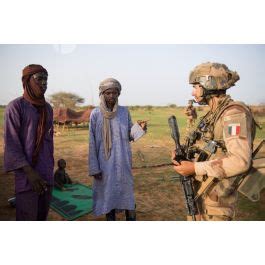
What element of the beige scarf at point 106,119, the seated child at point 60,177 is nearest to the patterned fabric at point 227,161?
the beige scarf at point 106,119

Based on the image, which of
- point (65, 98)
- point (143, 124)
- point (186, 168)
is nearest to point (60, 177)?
point (143, 124)

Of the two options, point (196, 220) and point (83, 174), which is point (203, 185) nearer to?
point (196, 220)

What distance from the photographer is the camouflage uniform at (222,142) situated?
7.46 ft

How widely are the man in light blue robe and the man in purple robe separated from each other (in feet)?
2.24

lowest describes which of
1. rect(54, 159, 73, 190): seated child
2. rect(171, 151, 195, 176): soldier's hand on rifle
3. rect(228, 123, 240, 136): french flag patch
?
rect(54, 159, 73, 190): seated child

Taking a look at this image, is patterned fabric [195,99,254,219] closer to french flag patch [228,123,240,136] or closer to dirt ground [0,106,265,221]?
french flag patch [228,123,240,136]

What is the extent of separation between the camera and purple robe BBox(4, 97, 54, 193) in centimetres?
301

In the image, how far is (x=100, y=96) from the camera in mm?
3617

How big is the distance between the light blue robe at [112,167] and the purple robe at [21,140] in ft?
2.22

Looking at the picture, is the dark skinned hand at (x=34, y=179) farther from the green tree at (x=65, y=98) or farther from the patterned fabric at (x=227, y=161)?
the green tree at (x=65, y=98)

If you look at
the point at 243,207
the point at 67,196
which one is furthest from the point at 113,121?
the point at 243,207

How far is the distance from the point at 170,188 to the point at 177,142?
3.36 metres

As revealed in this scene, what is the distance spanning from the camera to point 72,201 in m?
4.97

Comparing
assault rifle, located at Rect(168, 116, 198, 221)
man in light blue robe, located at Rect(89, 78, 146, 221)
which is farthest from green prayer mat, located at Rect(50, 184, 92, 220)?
assault rifle, located at Rect(168, 116, 198, 221)
